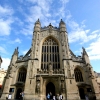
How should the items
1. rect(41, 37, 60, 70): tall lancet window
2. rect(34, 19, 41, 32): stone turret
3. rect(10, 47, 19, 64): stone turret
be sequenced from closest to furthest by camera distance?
rect(41, 37, 60, 70): tall lancet window, rect(10, 47, 19, 64): stone turret, rect(34, 19, 41, 32): stone turret

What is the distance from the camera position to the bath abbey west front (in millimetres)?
16531

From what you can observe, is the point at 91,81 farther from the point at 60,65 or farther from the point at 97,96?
the point at 60,65

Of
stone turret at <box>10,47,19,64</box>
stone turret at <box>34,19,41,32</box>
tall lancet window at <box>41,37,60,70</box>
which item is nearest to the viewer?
tall lancet window at <box>41,37,60,70</box>

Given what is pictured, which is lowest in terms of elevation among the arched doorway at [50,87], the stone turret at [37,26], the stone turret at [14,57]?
the arched doorway at [50,87]

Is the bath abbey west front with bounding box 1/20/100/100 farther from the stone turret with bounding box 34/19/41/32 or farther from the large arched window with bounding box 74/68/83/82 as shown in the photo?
the stone turret with bounding box 34/19/41/32

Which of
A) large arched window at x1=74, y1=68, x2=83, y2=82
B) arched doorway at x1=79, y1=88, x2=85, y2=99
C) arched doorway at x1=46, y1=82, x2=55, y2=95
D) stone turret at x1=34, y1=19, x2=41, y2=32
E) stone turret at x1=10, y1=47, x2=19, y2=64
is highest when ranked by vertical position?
stone turret at x1=34, y1=19, x2=41, y2=32

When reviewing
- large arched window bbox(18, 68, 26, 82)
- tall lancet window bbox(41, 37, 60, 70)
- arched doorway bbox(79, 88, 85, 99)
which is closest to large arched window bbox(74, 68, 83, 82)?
arched doorway bbox(79, 88, 85, 99)

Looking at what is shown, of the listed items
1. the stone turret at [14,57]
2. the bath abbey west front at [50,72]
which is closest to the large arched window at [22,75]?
the bath abbey west front at [50,72]

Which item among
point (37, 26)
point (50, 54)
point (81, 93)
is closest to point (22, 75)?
point (50, 54)

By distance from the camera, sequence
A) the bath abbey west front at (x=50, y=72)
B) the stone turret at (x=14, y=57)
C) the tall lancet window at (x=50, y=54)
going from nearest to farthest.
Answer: the bath abbey west front at (x=50, y=72) → the tall lancet window at (x=50, y=54) → the stone turret at (x=14, y=57)

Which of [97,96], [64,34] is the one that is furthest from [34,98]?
[64,34]

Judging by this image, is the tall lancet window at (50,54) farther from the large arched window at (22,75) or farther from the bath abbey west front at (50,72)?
the large arched window at (22,75)

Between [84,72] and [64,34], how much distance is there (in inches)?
399

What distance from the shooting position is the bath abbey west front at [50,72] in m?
16.5
